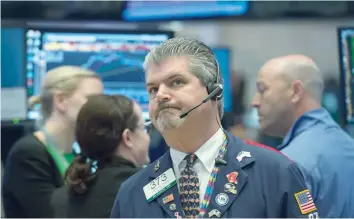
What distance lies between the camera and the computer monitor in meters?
3.60

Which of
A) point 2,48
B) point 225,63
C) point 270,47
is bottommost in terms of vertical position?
point 270,47

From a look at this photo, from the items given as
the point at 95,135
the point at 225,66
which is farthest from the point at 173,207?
the point at 225,66

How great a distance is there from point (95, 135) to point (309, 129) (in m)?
1.03

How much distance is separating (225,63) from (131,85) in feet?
2.23

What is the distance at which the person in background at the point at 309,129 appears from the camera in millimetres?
2830

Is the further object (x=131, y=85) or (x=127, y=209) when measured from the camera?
(x=131, y=85)

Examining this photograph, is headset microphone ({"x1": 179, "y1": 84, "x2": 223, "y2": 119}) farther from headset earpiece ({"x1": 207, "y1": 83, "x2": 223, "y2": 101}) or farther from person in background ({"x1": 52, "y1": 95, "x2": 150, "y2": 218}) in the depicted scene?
person in background ({"x1": 52, "y1": 95, "x2": 150, "y2": 218})

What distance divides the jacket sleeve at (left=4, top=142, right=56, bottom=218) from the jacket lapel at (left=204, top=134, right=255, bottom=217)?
140 cm

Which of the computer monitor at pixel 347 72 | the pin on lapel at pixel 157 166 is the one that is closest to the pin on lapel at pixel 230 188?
the pin on lapel at pixel 157 166

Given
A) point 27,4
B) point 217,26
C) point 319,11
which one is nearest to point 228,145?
point 27,4

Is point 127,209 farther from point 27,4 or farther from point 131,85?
point 27,4

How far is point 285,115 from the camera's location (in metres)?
3.39

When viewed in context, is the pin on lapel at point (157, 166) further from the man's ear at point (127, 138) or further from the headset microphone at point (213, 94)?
the man's ear at point (127, 138)

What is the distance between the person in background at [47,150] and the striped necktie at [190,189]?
48.4 inches
